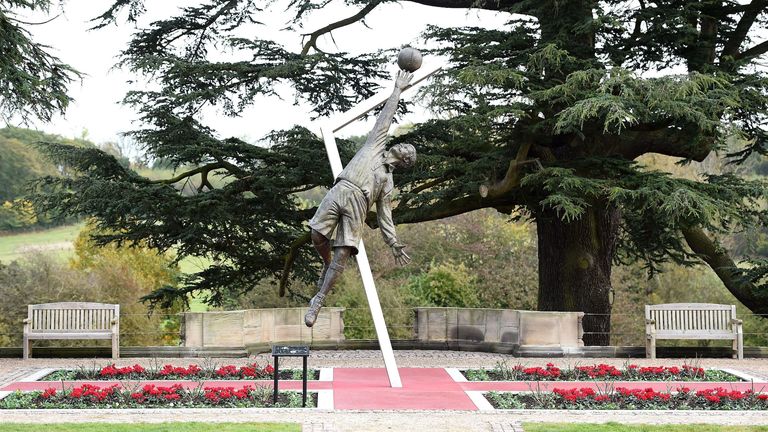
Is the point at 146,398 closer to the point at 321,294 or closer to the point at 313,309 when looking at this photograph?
the point at 313,309

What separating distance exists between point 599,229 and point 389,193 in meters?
8.10

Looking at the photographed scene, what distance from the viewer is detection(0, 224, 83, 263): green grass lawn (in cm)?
4412

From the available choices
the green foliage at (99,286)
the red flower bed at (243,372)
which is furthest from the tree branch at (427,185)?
the green foliage at (99,286)

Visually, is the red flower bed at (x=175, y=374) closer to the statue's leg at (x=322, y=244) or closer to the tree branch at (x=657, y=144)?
the statue's leg at (x=322, y=244)

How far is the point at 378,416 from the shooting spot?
1065cm

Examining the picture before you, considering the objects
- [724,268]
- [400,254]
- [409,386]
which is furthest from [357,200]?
[724,268]

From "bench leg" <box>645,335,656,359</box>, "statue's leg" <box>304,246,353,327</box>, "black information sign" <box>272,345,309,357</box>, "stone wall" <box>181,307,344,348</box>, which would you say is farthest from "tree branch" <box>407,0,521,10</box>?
"black information sign" <box>272,345,309,357</box>

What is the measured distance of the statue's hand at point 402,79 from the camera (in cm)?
1310

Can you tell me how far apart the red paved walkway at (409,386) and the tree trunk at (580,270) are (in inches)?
222

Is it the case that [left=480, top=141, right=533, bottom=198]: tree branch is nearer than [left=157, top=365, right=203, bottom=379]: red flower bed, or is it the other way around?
[left=157, top=365, right=203, bottom=379]: red flower bed

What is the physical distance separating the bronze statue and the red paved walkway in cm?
104

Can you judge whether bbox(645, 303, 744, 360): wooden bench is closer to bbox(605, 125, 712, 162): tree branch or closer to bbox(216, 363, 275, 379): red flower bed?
bbox(605, 125, 712, 162): tree branch

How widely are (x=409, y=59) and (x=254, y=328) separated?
6.10 meters

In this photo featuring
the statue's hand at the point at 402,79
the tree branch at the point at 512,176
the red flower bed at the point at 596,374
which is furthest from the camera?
the tree branch at the point at 512,176
